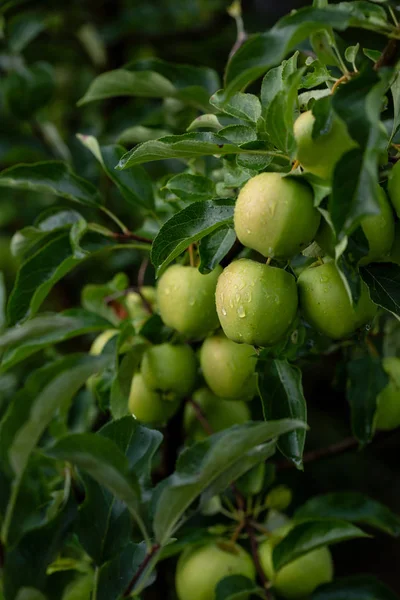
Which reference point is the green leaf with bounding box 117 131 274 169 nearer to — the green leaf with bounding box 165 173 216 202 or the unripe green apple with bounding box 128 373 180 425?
the green leaf with bounding box 165 173 216 202

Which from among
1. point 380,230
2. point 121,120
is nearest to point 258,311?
point 380,230

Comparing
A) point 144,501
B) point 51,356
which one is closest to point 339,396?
point 51,356

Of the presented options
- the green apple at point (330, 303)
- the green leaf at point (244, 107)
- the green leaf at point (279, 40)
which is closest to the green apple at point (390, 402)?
the green apple at point (330, 303)

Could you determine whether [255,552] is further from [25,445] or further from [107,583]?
[25,445]

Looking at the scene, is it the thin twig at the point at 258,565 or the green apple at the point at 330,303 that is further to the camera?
the thin twig at the point at 258,565

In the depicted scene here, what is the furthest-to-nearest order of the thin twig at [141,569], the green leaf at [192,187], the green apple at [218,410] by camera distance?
1. the green apple at [218,410]
2. the green leaf at [192,187]
3. the thin twig at [141,569]

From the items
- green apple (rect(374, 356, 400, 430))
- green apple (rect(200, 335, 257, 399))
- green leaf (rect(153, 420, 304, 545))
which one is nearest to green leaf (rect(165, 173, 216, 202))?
green apple (rect(200, 335, 257, 399))

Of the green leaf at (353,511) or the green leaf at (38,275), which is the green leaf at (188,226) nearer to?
the green leaf at (38,275)
